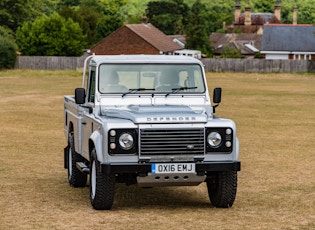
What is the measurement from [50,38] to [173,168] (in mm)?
94147

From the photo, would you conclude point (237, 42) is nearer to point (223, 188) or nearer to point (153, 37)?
point (153, 37)

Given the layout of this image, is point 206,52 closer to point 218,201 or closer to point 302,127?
point 302,127

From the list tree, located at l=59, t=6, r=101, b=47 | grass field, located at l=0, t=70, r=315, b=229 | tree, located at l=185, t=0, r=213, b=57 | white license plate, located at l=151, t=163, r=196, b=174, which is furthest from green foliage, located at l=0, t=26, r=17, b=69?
white license plate, located at l=151, t=163, r=196, b=174

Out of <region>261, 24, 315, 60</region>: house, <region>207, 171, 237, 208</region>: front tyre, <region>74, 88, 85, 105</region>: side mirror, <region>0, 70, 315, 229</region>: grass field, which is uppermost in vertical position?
<region>74, 88, 85, 105</region>: side mirror

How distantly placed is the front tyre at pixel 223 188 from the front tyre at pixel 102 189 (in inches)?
54.6

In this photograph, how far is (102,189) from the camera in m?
12.6

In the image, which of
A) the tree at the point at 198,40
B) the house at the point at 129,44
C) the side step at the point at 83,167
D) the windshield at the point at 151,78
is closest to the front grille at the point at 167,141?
the side step at the point at 83,167

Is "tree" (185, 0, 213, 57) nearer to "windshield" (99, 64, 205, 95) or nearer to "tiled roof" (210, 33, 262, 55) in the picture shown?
"tiled roof" (210, 33, 262, 55)

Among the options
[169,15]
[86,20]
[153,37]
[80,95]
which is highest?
[80,95]

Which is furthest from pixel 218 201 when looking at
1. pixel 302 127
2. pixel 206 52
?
pixel 206 52

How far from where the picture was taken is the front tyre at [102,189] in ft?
41.2

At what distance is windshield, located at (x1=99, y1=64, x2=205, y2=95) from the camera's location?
47.3 ft

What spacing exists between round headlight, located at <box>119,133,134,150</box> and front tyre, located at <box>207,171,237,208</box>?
131cm

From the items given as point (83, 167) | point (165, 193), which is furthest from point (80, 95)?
point (165, 193)
